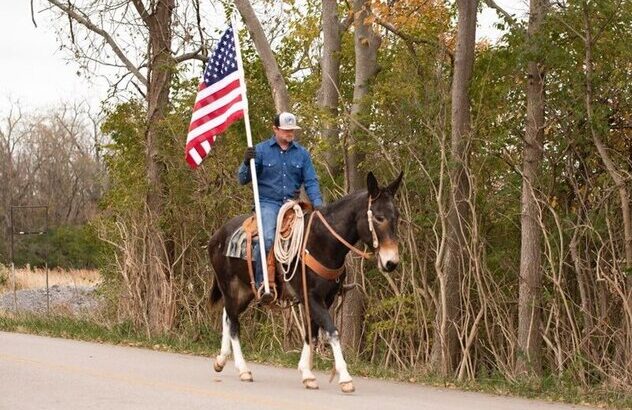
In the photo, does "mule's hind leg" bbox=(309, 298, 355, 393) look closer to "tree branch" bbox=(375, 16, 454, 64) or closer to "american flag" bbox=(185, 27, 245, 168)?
"american flag" bbox=(185, 27, 245, 168)

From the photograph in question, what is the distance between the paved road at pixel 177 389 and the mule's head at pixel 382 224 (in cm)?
128

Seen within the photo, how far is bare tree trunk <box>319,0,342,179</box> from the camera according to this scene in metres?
17.0

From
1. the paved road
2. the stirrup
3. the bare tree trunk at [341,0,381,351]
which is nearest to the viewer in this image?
the paved road

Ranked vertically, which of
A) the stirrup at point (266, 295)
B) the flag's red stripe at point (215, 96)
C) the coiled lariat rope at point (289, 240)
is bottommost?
the stirrup at point (266, 295)

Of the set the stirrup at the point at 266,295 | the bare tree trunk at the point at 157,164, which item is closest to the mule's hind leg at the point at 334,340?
the stirrup at the point at 266,295

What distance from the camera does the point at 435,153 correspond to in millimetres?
15070

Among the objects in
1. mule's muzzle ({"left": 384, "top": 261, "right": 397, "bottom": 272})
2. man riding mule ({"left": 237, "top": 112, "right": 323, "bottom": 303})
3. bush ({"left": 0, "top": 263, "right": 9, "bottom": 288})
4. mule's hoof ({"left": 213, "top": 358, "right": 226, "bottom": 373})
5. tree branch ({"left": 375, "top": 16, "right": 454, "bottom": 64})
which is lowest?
mule's hoof ({"left": 213, "top": 358, "right": 226, "bottom": 373})

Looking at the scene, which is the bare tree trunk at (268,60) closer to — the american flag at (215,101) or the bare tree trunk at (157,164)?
the bare tree trunk at (157,164)

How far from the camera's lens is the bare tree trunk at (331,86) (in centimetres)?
1697

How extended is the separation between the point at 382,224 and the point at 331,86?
6360 millimetres

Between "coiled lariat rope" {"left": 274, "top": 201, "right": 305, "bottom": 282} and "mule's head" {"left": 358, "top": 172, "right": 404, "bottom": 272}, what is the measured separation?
83 centimetres

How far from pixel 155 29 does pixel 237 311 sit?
9172 millimetres

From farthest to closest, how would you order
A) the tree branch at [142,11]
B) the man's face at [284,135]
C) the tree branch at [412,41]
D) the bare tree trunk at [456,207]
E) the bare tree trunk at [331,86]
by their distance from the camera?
the tree branch at [142,11] < the bare tree trunk at [331,86] < the tree branch at [412,41] < the bare tree trunk at [456,207] < the man's face at [284,135]

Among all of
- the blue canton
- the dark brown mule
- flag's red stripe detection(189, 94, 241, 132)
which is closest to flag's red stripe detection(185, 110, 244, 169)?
flag's red stripe detection(189, 94, 241, 132)
